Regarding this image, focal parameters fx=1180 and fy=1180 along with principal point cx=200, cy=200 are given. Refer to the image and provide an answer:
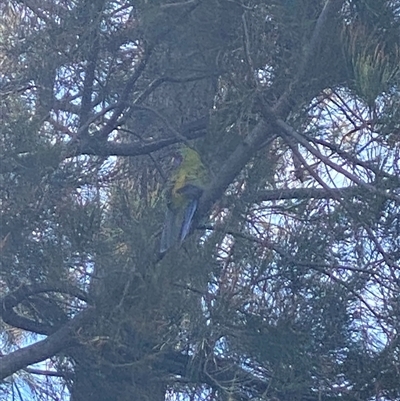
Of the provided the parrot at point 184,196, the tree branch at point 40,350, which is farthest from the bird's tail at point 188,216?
the tree branch at point 40,350

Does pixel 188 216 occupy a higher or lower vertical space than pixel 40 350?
higher

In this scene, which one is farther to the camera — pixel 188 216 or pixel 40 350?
pixel 40 350

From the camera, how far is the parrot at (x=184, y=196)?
3584 millimetres

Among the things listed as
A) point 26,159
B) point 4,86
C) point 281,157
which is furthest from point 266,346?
point 4,86

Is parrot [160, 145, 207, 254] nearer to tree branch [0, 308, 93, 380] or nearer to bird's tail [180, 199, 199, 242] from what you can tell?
bird's tail [180, 199, 199, 242]

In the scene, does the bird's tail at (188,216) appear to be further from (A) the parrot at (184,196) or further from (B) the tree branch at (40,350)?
(B) the tree branch at (40,350)

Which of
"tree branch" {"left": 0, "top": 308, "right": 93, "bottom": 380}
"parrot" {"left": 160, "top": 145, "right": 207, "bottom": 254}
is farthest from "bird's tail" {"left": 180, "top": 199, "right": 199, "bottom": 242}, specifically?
"tree branch" {"left": 0, "top": 308, "right": 93, "bottom": 380}

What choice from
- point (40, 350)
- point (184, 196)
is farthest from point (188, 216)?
point (40, 350)

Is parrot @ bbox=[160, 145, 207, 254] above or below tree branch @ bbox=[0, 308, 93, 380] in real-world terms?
above

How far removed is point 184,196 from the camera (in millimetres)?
3650

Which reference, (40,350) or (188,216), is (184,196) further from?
(40,350)

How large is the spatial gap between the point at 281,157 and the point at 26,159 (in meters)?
0.82

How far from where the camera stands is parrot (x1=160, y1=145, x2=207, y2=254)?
358 cm

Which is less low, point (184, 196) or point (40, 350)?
point (184, 196)
